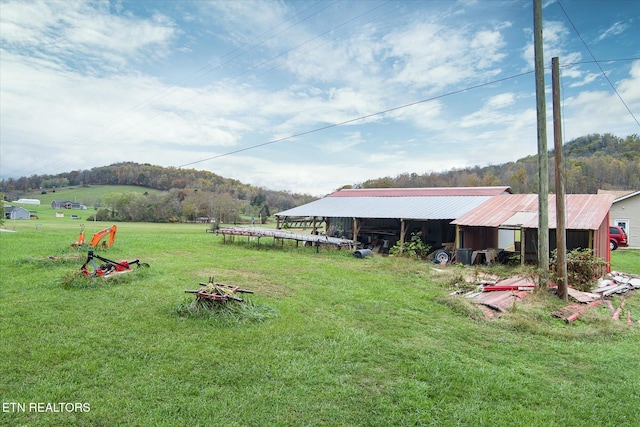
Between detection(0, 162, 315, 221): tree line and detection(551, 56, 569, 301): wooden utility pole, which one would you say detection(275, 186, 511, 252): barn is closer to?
detection(551, 56, 569, 301): wooden utility pole

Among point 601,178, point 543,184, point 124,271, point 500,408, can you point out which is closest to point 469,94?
point 543,184

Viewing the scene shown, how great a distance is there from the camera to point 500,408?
3.65 m

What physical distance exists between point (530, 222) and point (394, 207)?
7444 mm

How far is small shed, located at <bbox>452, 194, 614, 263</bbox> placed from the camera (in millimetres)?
12859

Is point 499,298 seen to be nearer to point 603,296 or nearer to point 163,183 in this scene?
point 603,296

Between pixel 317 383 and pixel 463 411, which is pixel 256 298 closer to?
pixel 317 383

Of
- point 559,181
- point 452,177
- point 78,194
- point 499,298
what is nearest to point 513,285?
point 499,298

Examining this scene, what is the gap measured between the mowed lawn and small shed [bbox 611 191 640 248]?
22.6 m

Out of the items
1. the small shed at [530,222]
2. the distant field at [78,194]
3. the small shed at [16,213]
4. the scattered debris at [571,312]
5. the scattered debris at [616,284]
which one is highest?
the distant field at [78,194]

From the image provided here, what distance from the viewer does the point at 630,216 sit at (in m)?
24.7

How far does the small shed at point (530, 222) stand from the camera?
12859 millimetres

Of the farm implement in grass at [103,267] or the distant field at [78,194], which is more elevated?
the distant field at [78,194]

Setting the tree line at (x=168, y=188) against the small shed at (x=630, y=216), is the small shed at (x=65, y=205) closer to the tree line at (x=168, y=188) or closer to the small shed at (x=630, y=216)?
the tree line at (x=168, y=188)

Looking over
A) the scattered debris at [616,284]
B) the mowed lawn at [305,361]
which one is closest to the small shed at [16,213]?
the mowed lawn at [305,361]
